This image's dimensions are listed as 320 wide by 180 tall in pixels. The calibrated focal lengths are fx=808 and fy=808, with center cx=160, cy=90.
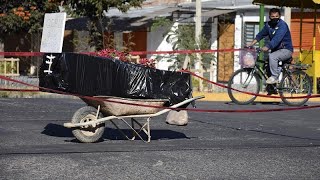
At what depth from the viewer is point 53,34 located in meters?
12.5

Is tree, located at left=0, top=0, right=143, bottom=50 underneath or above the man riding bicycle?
above

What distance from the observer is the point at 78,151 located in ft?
30.3

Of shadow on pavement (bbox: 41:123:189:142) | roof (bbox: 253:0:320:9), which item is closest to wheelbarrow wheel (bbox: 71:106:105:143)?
shadow on pavement (bbox: 41:123:189:142)

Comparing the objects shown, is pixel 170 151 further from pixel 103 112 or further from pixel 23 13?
pixel 23 13

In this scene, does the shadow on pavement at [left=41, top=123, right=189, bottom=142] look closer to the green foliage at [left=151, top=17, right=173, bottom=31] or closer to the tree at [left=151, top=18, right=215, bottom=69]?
the tree at [left=151, top=18, right=215, bottom=69]

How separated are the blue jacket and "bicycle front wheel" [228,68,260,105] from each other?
70 centimetres

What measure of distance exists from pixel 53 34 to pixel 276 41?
4.71 m

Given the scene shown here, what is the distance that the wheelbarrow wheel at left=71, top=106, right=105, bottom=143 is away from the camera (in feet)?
32.6

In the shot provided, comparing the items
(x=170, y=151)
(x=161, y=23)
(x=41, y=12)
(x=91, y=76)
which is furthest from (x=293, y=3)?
(x=41, y=12)

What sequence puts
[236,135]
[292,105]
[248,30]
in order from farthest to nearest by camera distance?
[248,30] < [292,105] < [236,135]

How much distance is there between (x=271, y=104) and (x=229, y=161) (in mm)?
8471

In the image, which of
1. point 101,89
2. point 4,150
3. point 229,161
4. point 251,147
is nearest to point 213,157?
point 229,161

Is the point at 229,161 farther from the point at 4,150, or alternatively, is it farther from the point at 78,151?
the point at 4,150

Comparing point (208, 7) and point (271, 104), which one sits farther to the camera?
point (208, 7)
